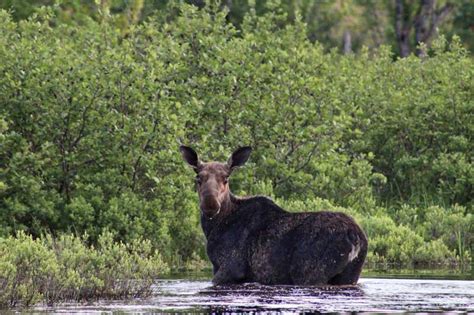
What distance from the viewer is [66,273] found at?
48.0ft

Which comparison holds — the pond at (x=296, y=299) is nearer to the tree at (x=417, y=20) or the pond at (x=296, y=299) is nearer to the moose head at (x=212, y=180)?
the moose head at (x=212, y=180)

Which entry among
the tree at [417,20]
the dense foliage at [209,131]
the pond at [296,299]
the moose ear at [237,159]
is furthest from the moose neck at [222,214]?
the tree at [417,20]

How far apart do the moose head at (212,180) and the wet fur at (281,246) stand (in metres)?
0.36

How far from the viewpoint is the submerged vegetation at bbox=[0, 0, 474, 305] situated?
19.5 m

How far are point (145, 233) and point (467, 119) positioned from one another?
10.2m

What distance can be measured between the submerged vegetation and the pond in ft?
2.13

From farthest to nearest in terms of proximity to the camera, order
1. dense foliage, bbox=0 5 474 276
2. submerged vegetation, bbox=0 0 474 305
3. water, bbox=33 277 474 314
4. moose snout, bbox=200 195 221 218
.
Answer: dense foliage, bbox=0 5 474 276 → submerged vegetation, bbox=0 0 474 305 → moose snout, bbox=200 195 221 218 → water, bbox=33 277 474 314

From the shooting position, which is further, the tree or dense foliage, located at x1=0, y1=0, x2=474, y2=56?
the tree

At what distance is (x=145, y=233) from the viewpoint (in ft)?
65.4

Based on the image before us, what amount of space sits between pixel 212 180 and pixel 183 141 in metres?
4.57

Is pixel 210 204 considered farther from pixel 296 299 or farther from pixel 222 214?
pixel 296 299

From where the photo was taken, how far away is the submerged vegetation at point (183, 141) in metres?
19.5

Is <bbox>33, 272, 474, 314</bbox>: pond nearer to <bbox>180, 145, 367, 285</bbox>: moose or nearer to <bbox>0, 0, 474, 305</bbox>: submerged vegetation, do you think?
<bbox>180, 145, 367, 285</bbox>: moose

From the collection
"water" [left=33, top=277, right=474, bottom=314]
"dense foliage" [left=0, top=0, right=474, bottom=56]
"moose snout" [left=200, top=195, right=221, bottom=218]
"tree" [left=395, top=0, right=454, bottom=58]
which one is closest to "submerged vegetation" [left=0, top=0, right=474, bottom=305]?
"water" [left=33, top=277, right=474, bottom=314]
